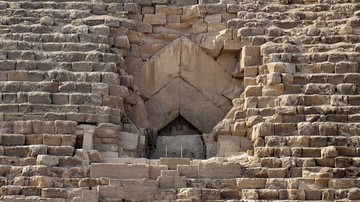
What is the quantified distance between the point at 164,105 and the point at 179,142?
2.87 ft

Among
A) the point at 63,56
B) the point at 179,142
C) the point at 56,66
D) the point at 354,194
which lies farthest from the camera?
the point at 179,142

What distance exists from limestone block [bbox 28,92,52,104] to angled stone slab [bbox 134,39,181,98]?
2.15 m

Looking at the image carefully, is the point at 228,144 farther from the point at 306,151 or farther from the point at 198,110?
the point at 306,151

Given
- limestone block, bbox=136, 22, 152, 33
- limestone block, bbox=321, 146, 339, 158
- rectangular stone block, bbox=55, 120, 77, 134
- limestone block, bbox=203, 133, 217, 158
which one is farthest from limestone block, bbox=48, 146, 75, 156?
limestone block, bbox=321, 146, 339, 158

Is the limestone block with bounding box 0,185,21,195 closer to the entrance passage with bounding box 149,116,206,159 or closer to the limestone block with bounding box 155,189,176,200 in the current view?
the limestone block with bounding box 155,189,176,200

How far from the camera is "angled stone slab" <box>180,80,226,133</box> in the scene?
60.4 ft

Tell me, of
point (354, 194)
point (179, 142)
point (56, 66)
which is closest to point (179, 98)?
point (179, 142)

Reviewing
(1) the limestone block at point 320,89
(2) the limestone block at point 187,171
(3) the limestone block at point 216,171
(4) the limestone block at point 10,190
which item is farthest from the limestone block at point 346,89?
(4) the limestone block at point 10,190

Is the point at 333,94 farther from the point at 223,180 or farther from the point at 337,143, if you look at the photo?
the point at 223,180

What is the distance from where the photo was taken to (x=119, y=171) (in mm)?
15977

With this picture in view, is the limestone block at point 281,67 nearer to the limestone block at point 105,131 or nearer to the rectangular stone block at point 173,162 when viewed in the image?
the rectangular stone block at point 173,162

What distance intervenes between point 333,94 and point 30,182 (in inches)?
229

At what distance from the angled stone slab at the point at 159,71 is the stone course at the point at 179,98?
2 centimetres

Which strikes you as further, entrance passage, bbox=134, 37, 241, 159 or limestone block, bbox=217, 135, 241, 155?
entrance passage, bbox=134, 37, 241, 159
